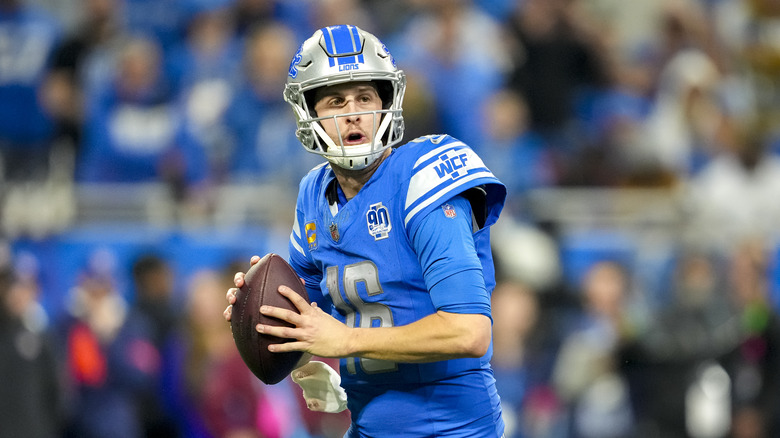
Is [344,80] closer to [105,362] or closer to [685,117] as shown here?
[105,362]

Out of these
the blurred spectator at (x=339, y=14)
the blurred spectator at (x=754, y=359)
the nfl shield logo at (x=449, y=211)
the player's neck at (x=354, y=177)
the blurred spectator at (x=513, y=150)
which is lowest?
the blurred spectator at (x=754, y=359)

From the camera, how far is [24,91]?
26.7ft

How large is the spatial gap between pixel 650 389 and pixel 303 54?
4530 millimetres

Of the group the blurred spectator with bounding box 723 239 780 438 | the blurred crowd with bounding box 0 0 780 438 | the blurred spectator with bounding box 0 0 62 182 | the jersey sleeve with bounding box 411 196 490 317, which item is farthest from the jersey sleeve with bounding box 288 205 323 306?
the blurred spectator with bounding box 0 0 62 182

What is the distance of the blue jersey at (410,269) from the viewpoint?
2988 mm

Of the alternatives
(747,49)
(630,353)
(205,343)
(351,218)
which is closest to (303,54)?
(351,218)

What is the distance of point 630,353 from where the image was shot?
7035 millimetres

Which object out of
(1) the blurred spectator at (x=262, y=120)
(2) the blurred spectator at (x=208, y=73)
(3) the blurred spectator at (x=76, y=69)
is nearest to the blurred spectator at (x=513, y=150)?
(1) the blurred spectator at (x=262, y=120)

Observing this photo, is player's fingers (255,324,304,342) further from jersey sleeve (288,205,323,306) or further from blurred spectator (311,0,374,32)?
blurred spectator (311,0,374,32)

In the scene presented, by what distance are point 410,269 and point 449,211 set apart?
215 mm

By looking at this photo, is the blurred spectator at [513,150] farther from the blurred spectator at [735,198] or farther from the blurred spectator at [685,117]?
the blurred spectator at [735,198]

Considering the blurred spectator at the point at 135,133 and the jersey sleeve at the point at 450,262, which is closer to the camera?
the jersey sleeve at the point at 450,262

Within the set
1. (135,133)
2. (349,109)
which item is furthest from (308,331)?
(135,133)

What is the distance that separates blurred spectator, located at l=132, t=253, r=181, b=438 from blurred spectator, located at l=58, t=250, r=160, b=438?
4 cm
